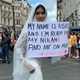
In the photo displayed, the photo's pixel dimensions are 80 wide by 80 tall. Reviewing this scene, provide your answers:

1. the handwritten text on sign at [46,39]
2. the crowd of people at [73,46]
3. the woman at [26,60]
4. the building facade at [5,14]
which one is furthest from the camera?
the building facade at [5,14]

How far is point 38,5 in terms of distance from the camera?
2750mm

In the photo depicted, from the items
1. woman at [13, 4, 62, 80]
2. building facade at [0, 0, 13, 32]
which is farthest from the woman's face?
building facade at [0, 0, 13, 32]

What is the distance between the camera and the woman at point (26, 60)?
103 inches

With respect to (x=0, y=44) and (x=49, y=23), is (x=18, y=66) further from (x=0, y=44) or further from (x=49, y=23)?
(x=0, y=44)

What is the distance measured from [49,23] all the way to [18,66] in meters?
0.75

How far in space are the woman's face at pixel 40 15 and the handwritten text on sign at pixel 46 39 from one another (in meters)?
0.09

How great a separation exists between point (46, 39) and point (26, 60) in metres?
0.41

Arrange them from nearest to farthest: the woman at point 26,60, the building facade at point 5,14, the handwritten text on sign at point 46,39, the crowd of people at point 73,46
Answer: the woman at point 26,60
the handwritten text on sign at point 46,39
the crowd of people at point 73,46
the building facade at point 5,14

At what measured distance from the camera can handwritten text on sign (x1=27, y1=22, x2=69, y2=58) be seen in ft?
8.95

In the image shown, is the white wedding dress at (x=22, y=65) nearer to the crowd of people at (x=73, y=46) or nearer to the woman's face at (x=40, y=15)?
the woman's face at (x=40, y=15)

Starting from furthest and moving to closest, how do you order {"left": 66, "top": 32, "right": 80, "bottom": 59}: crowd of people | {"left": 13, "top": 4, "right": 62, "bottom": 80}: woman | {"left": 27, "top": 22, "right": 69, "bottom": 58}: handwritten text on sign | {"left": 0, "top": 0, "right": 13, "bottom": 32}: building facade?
{"left": 0, "top": 0, "right": 13, "bottom": 32}: building facade → {"left": 66, "top": 32, "right": 80, "bottom": 59}: crowd of people → {"left": 27, "top": 22, "right": 69, "bottom": 58}: handwritten text on sign → {"left": 13, "top": 4, "right": 62, "bottom": 80}: woman

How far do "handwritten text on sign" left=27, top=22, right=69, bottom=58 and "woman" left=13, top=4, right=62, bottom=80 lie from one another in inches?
3.3

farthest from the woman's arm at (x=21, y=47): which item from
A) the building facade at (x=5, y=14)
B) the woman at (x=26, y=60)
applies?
the building facade at (x=5, y=14)

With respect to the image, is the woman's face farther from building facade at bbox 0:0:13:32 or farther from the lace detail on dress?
building facade at bbox 0:0:13:32
